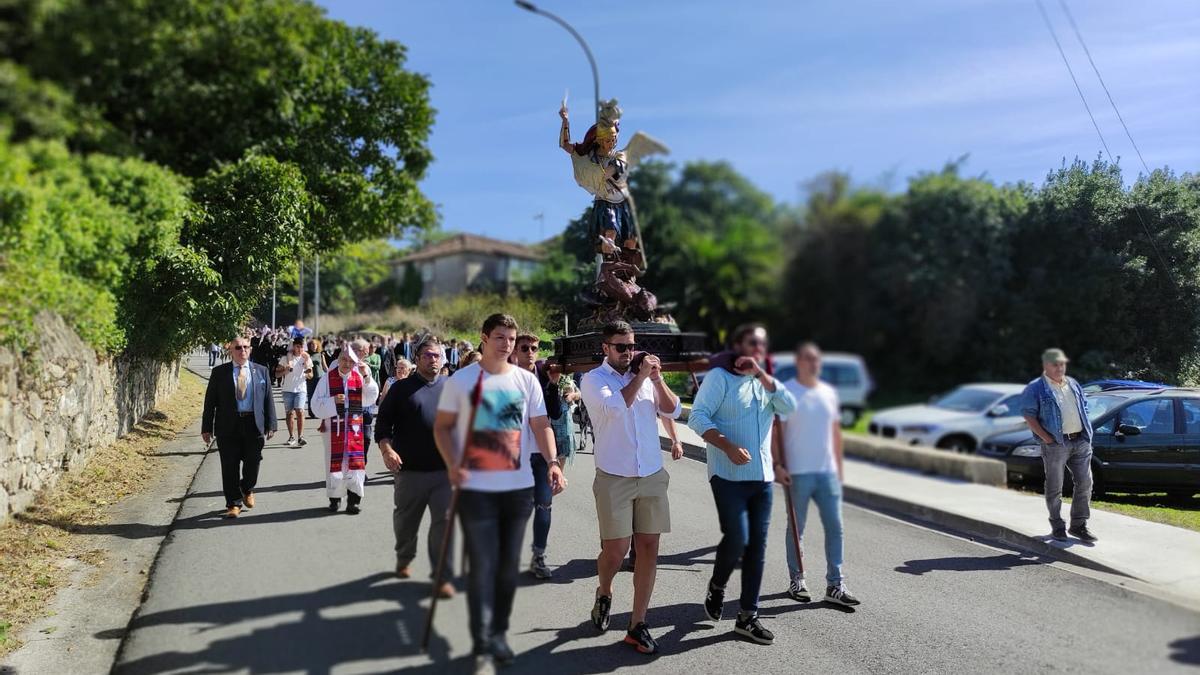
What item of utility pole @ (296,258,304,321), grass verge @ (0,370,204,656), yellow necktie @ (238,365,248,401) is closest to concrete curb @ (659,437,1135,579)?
utility pole @ (296,258,304,321)

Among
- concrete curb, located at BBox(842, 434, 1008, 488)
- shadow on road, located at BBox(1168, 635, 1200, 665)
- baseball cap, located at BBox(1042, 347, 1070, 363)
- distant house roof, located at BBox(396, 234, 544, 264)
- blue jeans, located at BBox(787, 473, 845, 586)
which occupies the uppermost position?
distant house roof, located at BBox(396, 234, 544, 264)

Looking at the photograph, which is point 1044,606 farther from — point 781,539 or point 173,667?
point 173,667

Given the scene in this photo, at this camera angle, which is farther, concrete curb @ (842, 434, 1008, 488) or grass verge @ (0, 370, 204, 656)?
grass verge @ (0, 370, 204, 656)

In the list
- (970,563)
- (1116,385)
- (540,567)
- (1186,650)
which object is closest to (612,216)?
(540,567)

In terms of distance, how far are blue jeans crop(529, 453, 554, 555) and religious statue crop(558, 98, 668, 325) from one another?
139cm

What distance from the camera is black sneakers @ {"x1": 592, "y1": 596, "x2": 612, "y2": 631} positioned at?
18.9ft

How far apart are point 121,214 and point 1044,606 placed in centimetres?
679

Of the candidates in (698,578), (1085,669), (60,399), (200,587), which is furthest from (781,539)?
(60,399)

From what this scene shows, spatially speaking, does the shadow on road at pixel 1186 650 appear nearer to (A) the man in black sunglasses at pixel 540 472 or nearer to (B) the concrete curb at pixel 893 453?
(B) the concrete curb at pixel 893 453

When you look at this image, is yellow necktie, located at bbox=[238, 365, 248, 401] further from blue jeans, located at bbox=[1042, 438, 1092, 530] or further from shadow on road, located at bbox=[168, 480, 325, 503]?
blue jeans, located at bbox=[1042, 438, 1092, 530]

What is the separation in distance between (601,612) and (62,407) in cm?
498

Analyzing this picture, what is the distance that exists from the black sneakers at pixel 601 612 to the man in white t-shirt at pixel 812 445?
1.86 metres

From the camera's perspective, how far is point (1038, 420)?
7.99m

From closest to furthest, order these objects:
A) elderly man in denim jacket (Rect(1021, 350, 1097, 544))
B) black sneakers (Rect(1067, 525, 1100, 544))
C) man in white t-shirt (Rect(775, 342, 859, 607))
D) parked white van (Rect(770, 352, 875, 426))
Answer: parked white van (Rect(770, 352, 875, 426)) < man in white t-shirt (Rect(775, 342, 859, 607)) < elderly man in denim jacket (Rect(1021, 350, 1097, 544)) < black sneakers (Rect(1067, 525, 1100, 544))
